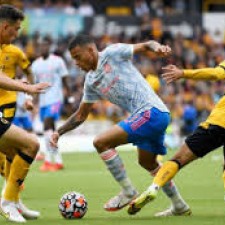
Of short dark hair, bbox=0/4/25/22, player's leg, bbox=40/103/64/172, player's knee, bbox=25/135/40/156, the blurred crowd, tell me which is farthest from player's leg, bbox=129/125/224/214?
the blurred crowd

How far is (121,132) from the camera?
32.5 feet

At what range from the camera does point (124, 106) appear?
10273 millimetres

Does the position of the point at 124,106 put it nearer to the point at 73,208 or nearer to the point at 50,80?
the point at 73,208

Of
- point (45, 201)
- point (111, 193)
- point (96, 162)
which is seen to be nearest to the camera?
point (45, 201)

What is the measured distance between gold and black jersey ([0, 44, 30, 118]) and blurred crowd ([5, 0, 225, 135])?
14.8m

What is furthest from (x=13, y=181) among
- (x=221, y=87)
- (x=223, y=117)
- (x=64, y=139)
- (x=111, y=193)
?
(x=221, y=87)

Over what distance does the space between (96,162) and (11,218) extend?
10719mm

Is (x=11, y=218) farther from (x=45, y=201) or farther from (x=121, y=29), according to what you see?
(x=121, y=29)

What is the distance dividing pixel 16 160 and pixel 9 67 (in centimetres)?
262

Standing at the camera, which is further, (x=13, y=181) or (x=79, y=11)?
(x=79, y=11)

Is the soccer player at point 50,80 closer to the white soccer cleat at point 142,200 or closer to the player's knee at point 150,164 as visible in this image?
the player's knee at point 150,164

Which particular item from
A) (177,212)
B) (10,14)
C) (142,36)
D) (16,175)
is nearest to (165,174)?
(177,212)

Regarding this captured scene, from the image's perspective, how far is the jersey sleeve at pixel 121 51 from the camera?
999cm

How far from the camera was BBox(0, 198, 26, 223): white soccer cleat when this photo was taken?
9.59 m
